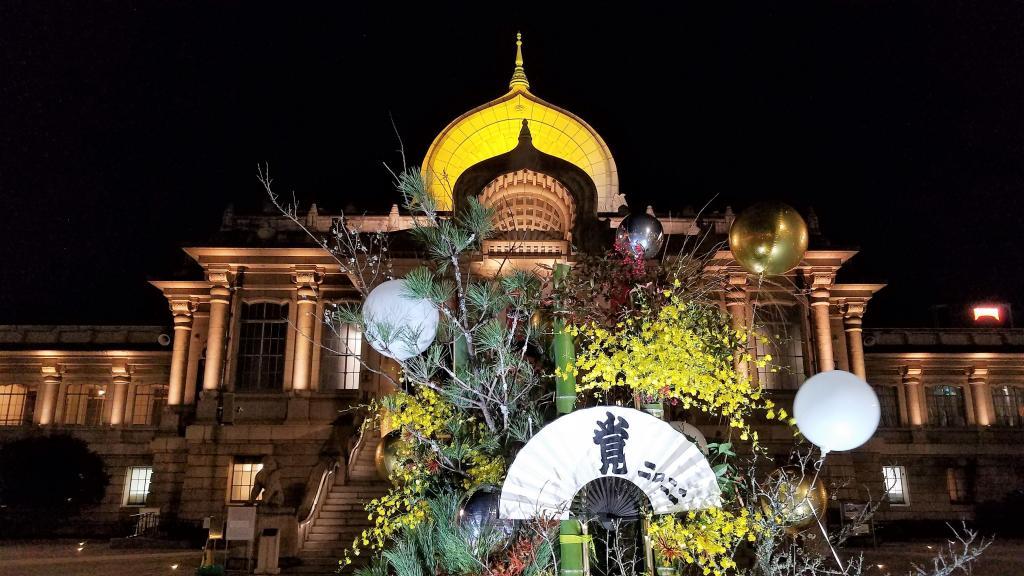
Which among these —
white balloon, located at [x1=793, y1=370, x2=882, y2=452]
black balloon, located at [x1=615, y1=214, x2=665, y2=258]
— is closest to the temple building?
black balloon, located at [x1=615, y1=214, x2=665, y2=258]

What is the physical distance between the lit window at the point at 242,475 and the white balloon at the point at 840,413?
67.4ft

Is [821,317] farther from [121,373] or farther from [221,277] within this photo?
[121,373]

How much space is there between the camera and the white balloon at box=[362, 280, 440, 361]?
610cm

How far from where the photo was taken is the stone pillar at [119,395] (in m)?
32.8

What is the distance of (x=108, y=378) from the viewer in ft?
110

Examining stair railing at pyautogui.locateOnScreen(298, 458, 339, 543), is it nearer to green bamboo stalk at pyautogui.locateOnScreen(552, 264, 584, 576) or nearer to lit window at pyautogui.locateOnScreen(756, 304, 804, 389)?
green bamboo stalk at pyautogui.locateOnScreen(552, 264, 584, 576)

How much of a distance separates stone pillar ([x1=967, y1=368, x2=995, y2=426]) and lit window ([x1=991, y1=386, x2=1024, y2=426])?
0.45 meters

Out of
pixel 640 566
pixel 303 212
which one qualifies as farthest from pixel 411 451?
pixel 303 212

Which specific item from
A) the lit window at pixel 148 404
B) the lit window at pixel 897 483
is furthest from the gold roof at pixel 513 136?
the lit window at pixel 897 483

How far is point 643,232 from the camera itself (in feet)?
23.3

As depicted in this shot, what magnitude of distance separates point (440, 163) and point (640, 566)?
2447 cm

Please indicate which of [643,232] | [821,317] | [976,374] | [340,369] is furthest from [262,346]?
[976,374]

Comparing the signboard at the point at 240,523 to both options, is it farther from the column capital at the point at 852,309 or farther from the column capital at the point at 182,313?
the column capital at the point at 852,309

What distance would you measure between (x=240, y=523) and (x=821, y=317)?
1992cm
